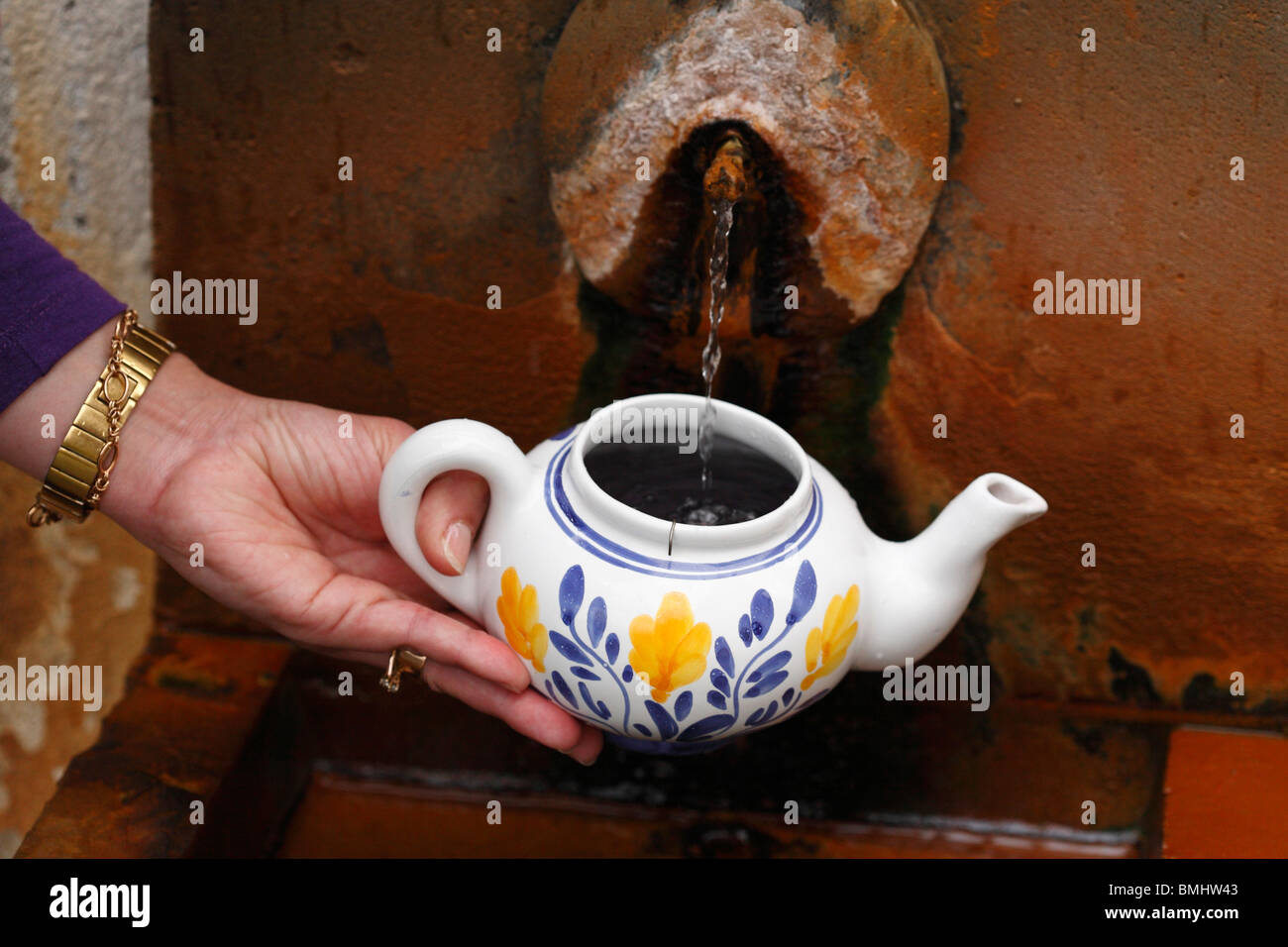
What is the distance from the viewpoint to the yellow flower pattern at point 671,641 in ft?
3.33

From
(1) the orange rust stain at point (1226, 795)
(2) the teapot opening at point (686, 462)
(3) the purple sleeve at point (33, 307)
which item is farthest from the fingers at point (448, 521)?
(1) the orange rust stain at point (1226, 795)

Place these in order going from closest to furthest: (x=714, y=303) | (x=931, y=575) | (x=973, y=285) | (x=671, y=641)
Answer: (x=671, y=641) < (x=931, y=575) < (x=714, y=303) < (x=973, y=285)

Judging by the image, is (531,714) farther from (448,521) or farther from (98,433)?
(98,433)

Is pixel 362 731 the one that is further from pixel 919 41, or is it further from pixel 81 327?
pixel 919 41

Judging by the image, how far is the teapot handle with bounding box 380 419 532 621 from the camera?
106cm

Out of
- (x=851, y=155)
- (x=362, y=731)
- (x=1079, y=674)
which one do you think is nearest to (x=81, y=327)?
(x=362, y=731)

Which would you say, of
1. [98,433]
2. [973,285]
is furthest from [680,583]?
[98,433]

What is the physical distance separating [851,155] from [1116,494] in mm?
521

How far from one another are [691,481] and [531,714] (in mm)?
284

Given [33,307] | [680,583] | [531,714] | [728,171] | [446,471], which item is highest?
[728,171]

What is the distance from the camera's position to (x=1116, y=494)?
1402 millimetres

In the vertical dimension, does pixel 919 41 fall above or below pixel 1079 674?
above

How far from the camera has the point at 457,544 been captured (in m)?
1.10

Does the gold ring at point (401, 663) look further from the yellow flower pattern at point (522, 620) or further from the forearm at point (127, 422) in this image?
the forearm at point (127, 422)
